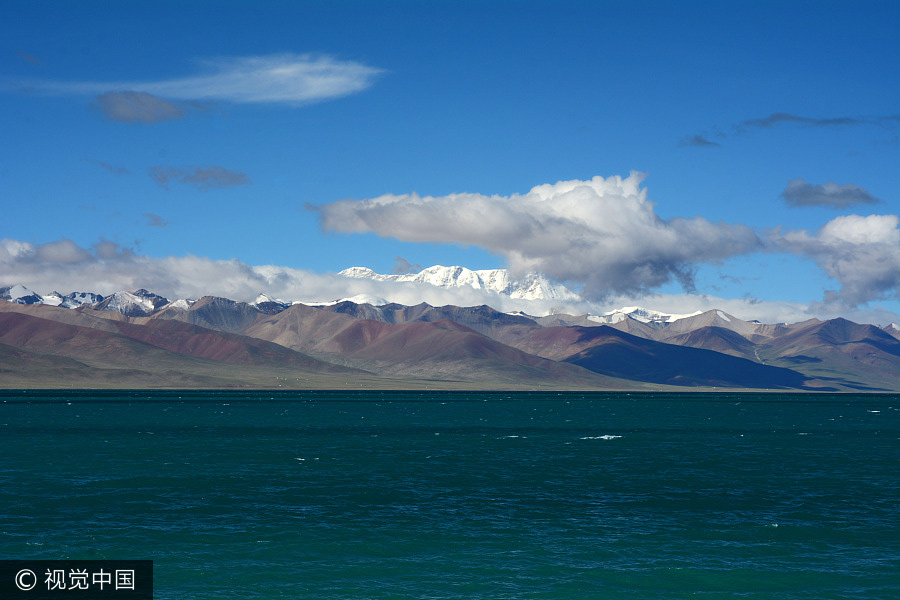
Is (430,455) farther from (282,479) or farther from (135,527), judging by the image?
(135,527)

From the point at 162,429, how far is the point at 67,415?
2049 inches

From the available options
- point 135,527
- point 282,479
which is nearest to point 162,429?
point 282,479

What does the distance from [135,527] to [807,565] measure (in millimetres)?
39879

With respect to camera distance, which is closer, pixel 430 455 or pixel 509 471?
pixel 509 471

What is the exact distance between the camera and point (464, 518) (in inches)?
2486

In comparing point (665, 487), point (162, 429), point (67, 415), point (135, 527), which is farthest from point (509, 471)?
point (67, 415)

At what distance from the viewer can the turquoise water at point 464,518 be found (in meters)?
46.7

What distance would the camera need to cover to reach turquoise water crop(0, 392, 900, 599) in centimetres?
4666

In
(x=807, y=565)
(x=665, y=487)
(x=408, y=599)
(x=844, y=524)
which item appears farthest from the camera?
(x=665, y=487)

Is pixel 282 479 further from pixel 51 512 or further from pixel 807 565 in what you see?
pixel 807 565

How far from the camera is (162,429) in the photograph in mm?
157125

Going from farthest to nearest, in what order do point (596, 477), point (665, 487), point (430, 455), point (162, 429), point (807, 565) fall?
1. point (162, 429)
2. point (430, 455)
3. point (596, 477)
4. point (665, 487)
5. point (807, 565)

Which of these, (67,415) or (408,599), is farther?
(67,415)

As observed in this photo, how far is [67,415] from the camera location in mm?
197500
